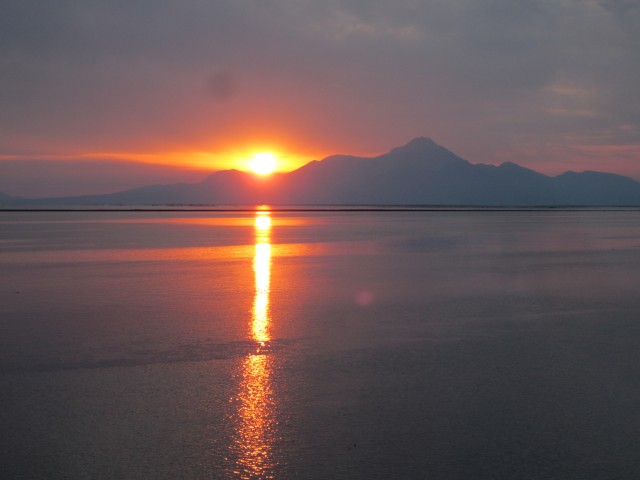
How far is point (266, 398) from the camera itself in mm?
6328

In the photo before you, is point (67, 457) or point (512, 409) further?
point (512, 409)

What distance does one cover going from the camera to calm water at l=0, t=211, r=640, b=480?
4.86 m

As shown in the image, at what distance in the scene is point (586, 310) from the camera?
11516 millimetres

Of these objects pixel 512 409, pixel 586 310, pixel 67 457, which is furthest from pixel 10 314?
pixel 586 310

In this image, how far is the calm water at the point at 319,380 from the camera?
16.0ft

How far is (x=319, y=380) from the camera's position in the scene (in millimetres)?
6945

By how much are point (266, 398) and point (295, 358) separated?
5.39ft

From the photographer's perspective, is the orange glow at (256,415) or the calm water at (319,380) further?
the calm water at (319,380)

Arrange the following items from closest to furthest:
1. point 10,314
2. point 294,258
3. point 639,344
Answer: point 639,344, point 10,314, point 294,258

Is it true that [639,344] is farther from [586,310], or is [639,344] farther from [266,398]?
[266,398]

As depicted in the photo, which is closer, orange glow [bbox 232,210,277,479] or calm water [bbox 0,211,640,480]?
orange glow [bbox 232,210,277,479]

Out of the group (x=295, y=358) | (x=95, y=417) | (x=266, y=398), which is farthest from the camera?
(x=295, y=358)

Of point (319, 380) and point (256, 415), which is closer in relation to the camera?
point (256, 415)

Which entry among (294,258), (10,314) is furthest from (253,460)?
(294,258)
